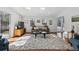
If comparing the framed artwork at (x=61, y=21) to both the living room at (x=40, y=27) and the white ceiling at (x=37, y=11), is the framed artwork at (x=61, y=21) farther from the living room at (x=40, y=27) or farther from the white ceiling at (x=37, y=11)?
the white ceiling at (x=37, y=11)

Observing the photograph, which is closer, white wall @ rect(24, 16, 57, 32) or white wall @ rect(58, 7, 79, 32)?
white wall @ rect(58, 7, 79, 32)

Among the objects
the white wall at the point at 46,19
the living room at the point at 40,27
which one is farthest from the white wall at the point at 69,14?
the white wall at the point at 46,19

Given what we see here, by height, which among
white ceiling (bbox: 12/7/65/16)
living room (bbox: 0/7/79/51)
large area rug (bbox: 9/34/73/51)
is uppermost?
white ceiling (bbox: 12/7/65/16)

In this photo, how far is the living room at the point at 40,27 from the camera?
9.12 ft

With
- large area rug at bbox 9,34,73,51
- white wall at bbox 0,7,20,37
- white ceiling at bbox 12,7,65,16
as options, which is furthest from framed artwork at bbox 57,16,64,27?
white wall at bbox 0,7,20,37

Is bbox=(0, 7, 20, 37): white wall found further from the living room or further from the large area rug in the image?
the large area rug

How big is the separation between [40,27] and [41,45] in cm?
43

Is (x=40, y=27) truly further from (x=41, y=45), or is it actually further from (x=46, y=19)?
(x=41, y=45)

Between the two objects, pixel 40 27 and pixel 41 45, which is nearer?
pixel 41 45

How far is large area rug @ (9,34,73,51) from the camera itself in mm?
2783

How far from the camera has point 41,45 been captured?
110 inches

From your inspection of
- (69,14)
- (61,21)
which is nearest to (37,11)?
(61,21)
